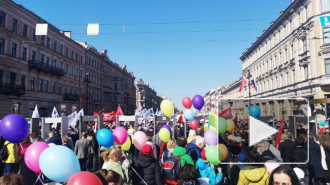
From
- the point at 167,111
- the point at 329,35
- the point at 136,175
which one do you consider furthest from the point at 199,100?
the point at 329,35

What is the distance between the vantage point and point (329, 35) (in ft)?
78.6

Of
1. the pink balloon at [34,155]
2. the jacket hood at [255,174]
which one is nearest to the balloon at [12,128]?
the pink balloon at [34,155]

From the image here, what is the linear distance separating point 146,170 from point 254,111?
253 cm

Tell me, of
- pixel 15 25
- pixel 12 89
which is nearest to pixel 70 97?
pixel 12 89

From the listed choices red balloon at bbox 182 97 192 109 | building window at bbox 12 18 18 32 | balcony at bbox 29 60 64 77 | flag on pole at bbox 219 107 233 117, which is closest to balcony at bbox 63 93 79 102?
balcony at bbox 29 60 64 77

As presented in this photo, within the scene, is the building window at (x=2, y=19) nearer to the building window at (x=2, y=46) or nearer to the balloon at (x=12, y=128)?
the building window at (x=2, y=46)

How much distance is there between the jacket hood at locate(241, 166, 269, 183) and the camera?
11.3 ft

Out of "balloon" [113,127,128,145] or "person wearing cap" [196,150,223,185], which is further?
"balloon" [113,127,128,145]

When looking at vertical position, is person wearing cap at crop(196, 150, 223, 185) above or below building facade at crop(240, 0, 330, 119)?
below

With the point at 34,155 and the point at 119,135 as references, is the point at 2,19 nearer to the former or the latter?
the point at 119,135

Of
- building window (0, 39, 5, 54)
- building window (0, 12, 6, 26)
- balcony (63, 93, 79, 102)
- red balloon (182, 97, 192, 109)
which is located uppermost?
building window (0, 12, 6, 26)

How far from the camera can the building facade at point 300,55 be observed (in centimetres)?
2416

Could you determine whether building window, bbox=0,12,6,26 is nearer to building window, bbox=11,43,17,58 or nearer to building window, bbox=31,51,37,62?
building window, bbox=11,43,17,58

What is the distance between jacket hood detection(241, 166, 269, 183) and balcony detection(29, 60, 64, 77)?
1185 inches
